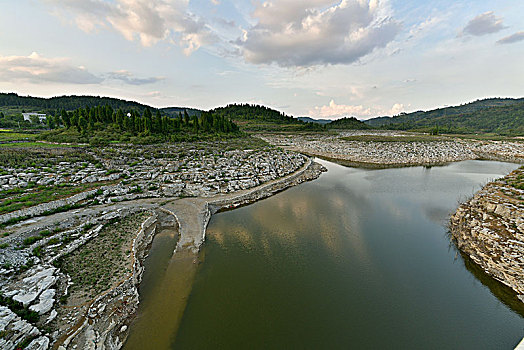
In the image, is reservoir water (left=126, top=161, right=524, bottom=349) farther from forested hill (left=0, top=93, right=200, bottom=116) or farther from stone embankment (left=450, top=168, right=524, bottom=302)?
forested hill (left=0, top=93, right=200, bottom=116)

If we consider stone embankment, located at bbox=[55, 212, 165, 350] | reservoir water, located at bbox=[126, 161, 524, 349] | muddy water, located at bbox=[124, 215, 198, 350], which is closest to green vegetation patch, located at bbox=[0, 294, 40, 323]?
stone embankment, located at bbox=[55, 212, 165, 350]

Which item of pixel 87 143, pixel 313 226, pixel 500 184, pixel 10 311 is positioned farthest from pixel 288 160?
pixel 87 143

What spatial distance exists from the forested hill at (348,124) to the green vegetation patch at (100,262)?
5713 inches

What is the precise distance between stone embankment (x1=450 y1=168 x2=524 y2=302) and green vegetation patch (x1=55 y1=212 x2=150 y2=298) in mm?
19778

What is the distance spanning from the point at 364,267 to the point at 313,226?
5.37 metres

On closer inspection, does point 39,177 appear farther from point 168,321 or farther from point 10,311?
point 168,321

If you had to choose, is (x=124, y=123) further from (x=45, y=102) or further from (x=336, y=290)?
(x=45, y=102)

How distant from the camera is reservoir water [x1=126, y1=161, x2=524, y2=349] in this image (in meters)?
8.38

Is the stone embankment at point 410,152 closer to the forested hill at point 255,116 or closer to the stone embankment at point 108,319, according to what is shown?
the stone embankment at point 108,319

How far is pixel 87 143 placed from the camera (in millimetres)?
37219

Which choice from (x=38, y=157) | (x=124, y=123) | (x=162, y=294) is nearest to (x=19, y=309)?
(x=162, y=294)

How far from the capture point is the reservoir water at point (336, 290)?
8383 millimetres

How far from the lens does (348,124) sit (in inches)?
5832

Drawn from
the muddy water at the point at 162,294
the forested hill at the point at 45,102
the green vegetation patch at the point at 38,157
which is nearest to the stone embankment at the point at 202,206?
the muddy water at the point at 162,294
